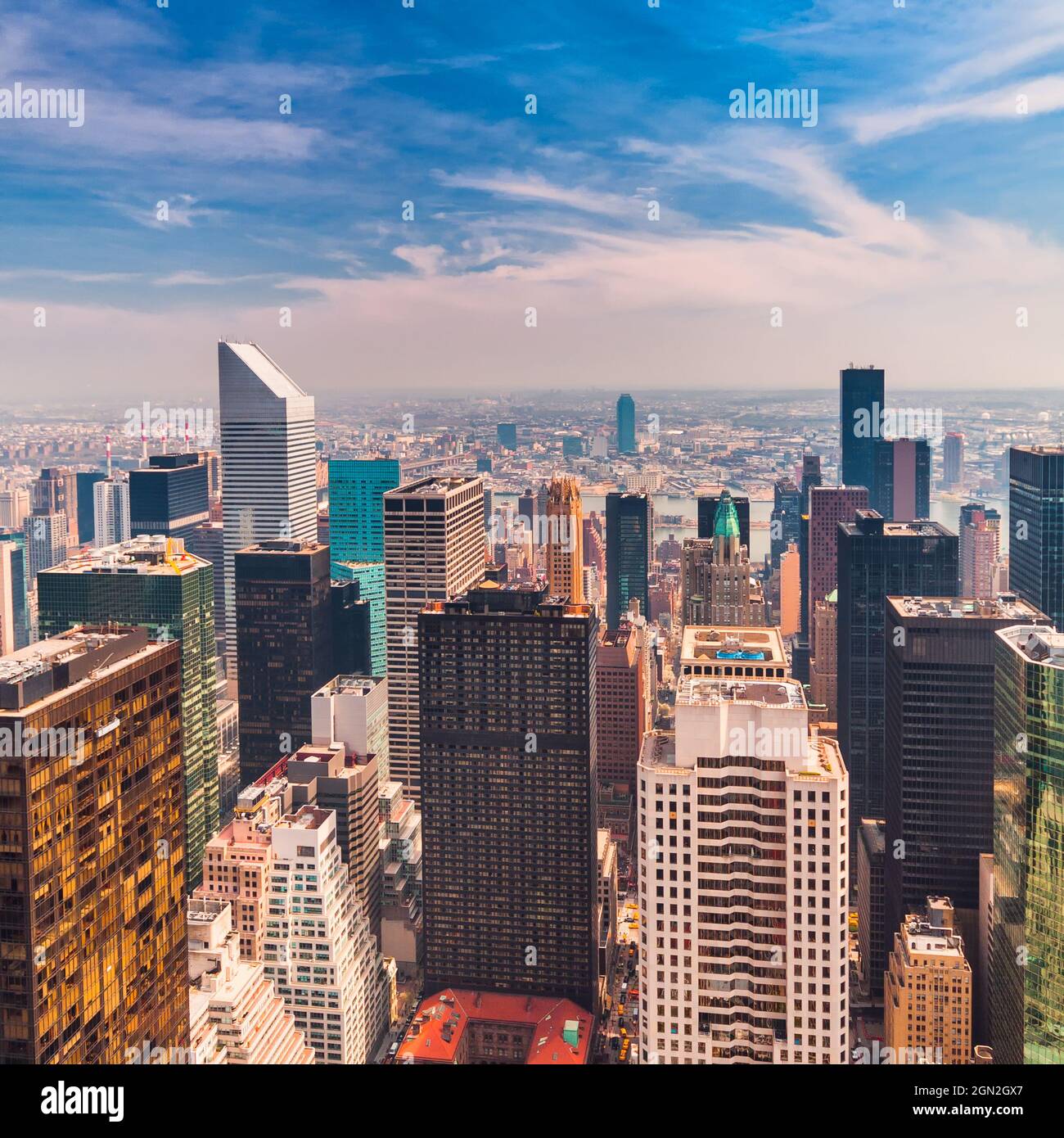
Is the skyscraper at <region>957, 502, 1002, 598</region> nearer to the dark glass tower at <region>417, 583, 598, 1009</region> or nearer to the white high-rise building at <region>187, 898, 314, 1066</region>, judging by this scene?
the dark glass tower at <region>417, 583, 598, 1009</region>

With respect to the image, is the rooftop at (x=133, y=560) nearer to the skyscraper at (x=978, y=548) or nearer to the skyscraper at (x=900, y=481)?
the skyscraper at (x=978, y=548)

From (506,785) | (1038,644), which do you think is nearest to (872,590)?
(506,785)

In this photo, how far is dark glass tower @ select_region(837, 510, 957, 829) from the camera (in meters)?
15.6

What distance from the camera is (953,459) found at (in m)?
14.0

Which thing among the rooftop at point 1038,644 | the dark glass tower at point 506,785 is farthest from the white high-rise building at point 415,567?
the rooftop at point 1038,644

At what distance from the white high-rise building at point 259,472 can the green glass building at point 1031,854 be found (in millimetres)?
12730

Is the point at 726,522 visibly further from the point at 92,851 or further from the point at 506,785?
the point at 92,851

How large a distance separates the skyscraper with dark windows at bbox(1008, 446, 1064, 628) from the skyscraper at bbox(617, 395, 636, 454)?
474 cm

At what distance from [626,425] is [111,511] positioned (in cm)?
1014

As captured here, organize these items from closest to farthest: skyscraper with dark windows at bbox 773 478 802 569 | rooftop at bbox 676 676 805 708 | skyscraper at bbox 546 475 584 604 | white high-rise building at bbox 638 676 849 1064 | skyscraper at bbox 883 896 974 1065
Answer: white high-rise building at bbox 638 676 849 1064 → rooftop at bbox 676 676 805 708 → skyscraper at bbox 883 896 974 1065 → skyscraper at bbox 546 475 584 604 → skyscraper with dark windows at bbox 773 478 802 569

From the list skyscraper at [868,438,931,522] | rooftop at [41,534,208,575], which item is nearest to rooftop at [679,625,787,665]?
rooftop at [41,534,208,575]

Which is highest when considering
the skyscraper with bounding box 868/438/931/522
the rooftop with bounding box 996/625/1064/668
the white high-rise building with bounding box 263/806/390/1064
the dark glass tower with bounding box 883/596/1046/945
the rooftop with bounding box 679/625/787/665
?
the skyscraper with bounding box 868/438/931/522

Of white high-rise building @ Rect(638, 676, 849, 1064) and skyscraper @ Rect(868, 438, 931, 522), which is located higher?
skyscraper @ Rect(868, 438, 931, 522)
